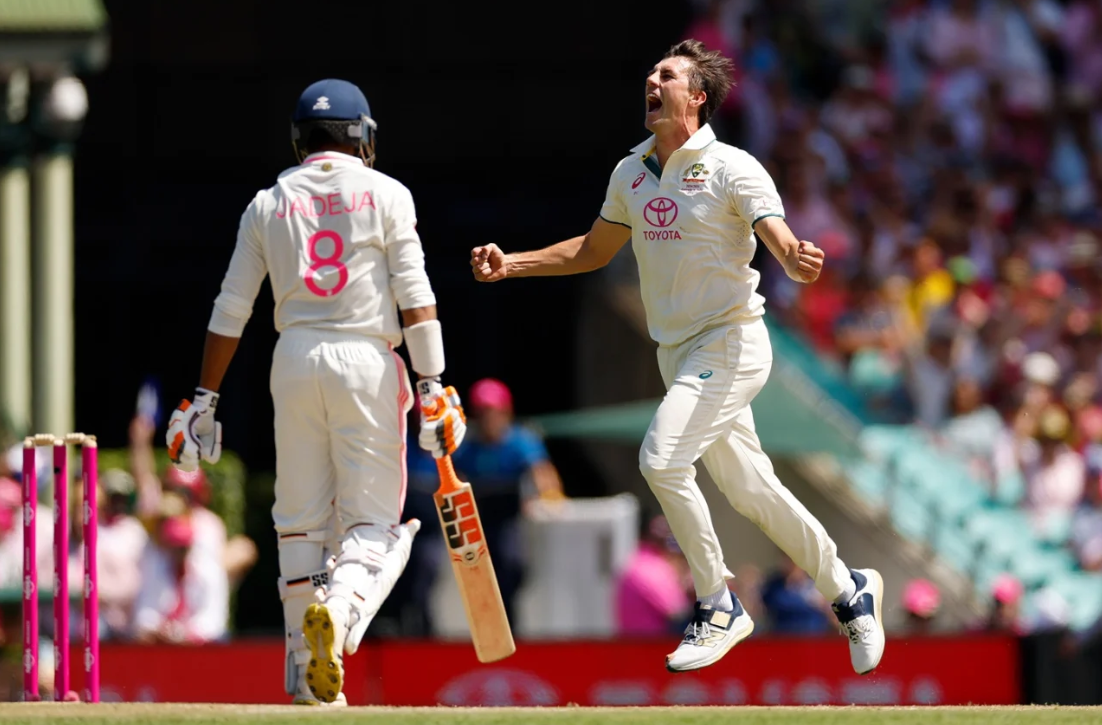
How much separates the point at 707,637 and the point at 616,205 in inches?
61.3

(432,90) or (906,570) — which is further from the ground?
(432,90)

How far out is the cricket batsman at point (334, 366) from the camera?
7.72 meters

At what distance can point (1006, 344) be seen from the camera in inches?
586

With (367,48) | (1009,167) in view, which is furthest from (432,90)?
(1009,167)

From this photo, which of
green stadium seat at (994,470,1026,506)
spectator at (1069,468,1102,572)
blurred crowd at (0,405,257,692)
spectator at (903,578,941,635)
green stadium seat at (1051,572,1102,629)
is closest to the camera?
blurred crowd at (0,405,257,692)

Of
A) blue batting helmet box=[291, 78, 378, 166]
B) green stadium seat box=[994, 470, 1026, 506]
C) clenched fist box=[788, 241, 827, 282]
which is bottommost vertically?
green stadium seat box=[994, 470, 1026, 506]

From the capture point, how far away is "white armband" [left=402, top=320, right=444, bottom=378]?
7.74 m

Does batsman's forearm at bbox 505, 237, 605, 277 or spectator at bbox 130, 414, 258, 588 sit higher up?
batsman's forearm at bbox 505, 237, 605, 277

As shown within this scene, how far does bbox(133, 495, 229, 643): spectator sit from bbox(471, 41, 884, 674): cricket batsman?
13.8ft

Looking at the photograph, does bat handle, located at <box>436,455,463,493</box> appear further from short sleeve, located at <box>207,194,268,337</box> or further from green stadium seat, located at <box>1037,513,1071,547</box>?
green stadium seat, located at <box>1037,513,1071,547</box>

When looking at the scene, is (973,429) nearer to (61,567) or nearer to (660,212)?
(660,212)

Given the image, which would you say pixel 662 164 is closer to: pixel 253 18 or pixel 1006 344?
pixel 1006 344

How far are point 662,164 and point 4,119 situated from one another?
6.95 meters

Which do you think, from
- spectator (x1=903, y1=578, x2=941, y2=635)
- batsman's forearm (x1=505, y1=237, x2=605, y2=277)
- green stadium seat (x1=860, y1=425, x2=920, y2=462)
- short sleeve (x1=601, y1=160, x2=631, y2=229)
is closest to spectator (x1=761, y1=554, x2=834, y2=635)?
spectator (x1=903, y1=578, x2=941, y2=635)
